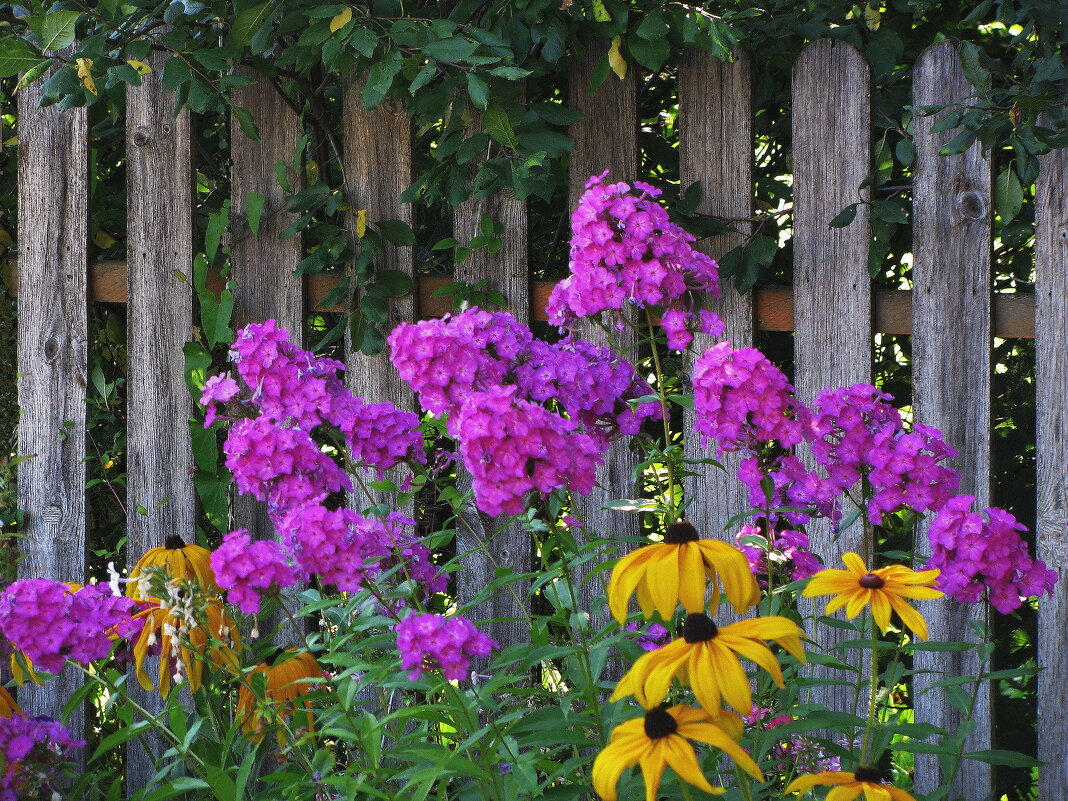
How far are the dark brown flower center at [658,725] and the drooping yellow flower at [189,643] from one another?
0.64 m

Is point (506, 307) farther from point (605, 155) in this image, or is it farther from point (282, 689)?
point (282, 689)

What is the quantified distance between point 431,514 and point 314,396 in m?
1.26

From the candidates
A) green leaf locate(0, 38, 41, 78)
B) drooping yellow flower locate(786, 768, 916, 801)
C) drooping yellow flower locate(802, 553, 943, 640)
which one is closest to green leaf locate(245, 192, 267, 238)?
green leaf locate(0, 38, 41, 78)

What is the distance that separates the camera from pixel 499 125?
2.19 m

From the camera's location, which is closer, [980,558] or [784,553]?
[980,558]

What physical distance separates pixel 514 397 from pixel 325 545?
29cm

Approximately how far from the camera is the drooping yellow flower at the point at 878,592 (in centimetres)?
121

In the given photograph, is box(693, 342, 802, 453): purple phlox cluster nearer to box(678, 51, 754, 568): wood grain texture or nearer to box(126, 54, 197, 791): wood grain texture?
box(678, 51, 754, 568): wood grain texture

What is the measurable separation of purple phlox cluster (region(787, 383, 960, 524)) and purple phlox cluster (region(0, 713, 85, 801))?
112 centimetres

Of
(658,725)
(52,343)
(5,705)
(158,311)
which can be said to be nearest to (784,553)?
(658,725)

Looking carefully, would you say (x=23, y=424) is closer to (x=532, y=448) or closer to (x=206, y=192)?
(x=206, y=192)

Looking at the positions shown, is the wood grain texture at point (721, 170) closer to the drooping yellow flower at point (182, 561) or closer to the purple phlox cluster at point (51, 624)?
the drooping yellow flower at point (182, 561)

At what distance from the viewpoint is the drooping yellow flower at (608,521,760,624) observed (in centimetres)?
115

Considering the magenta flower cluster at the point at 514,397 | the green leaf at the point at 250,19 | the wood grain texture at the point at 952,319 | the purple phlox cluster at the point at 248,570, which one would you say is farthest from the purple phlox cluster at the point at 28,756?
the wood grain texture at the point at 952,319
